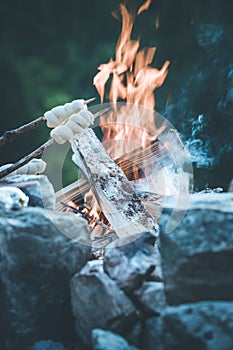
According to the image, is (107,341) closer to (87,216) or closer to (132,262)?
(132,262)

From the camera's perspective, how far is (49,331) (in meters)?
0.99

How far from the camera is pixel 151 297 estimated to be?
88 cm

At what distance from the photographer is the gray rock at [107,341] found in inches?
32.6

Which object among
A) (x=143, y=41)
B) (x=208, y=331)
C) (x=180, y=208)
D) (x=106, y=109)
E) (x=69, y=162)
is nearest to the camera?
(x=208, y=331)

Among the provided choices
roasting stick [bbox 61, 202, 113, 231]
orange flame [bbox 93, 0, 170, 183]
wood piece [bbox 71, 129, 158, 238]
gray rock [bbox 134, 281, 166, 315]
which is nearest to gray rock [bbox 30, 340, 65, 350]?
gray rock [bbox 134, 281, 166, 315]

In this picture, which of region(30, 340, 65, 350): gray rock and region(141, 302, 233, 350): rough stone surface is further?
region(30, 340, 65, 350): gray rock

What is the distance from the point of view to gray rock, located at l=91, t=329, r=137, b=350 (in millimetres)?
828

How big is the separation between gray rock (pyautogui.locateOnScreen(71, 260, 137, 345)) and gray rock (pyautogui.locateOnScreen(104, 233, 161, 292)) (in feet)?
0.08

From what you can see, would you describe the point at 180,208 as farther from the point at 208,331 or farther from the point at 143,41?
the point at 143,41

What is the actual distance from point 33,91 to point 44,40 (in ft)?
1.51

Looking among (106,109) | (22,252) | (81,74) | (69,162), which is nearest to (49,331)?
(22,252)

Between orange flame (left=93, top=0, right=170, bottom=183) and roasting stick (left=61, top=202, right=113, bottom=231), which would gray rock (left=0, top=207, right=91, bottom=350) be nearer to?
roasting stick (left=61, top=202, right=113, bottom=231)

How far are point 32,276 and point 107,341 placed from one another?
283 millimetres

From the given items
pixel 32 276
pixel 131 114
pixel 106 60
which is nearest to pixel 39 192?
pixel 32 276
